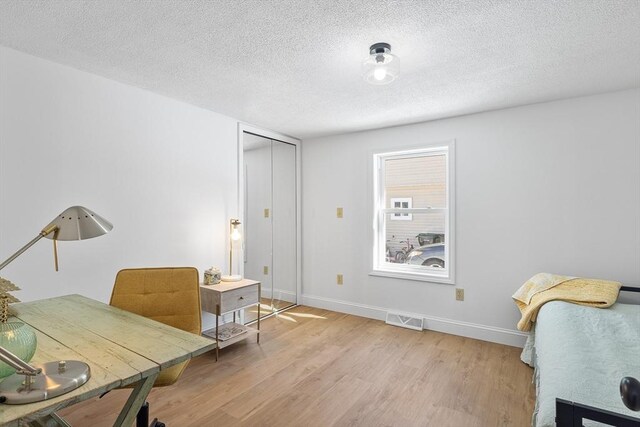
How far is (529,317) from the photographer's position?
2.55 metres

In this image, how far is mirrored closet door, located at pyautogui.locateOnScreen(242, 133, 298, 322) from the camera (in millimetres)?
3777

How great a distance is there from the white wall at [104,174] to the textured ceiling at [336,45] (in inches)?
6.9

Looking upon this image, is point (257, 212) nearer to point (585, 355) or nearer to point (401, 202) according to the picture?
point (401, 202)

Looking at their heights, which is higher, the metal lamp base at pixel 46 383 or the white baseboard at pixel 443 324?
the metal lamp base at pixel 46 383

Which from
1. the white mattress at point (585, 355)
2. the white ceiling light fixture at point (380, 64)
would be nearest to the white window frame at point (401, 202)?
the white mattress at point (585, 355)

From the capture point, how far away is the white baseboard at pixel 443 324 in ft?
10.1

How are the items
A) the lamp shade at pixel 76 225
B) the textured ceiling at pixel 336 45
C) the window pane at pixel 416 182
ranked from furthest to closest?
the window pane at pixel 416 182 → the textured ceiling at pixel 336 45 → the lamp shade at pixel 76 225

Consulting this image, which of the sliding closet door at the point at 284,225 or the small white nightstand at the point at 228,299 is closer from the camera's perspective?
the small white nightstand at the point at 228,299

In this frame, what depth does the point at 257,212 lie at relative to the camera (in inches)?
154

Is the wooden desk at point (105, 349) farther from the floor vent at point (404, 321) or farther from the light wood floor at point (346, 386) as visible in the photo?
the floor vent at point (404, 321)

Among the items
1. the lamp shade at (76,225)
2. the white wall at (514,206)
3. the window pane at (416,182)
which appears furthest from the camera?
the window pane at (416,182)

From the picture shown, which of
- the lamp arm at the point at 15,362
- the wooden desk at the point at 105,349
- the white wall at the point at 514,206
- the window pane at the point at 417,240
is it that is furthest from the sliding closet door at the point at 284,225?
the lamp arm at the point at 15,362

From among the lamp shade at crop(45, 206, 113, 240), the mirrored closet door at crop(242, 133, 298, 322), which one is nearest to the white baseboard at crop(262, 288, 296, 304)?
the mirrored closet door at crop(242, 133, 298, 322)

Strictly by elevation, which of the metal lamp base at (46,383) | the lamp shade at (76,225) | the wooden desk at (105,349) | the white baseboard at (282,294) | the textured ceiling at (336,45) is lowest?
the white baseboard at (282,294)
